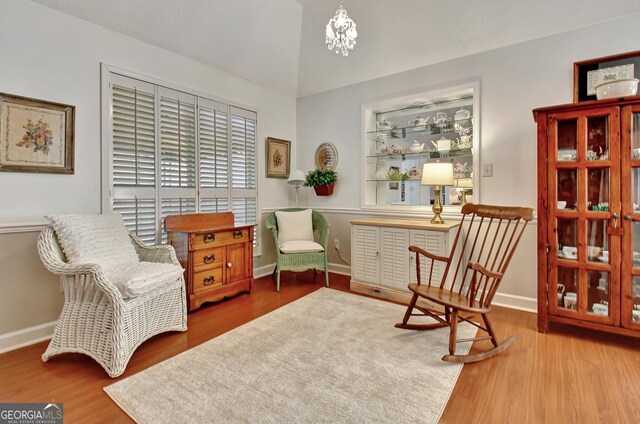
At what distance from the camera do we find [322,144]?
4363mm

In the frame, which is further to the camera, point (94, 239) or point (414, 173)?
point (414, 173)

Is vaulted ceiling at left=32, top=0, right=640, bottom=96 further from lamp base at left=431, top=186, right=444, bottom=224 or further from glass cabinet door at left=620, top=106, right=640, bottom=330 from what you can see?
lamp base at left=431, top=186, right=444, bottom=224

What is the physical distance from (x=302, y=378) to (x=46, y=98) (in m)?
2.74

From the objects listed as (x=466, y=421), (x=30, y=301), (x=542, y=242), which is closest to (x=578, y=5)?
(x=542, y=242)

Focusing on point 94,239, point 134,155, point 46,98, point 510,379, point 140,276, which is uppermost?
point 46,98

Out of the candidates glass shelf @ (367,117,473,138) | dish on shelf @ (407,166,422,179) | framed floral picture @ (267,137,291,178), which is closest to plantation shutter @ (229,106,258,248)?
framed floral picture @ (267,137,291,178)

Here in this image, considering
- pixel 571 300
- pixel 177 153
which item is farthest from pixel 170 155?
pixel 571 300

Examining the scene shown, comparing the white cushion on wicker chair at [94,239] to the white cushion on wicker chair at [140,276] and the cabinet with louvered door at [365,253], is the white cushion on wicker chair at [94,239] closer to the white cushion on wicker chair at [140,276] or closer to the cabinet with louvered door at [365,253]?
the white cushion on wicker chair at [140,276]

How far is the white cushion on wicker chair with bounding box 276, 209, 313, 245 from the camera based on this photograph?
12.5ft

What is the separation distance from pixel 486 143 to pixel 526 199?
0.66 metres

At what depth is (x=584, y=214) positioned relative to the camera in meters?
2.34

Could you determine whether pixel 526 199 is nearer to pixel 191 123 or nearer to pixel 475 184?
pixel 475 184

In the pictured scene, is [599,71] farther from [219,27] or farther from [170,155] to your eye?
[170,155]

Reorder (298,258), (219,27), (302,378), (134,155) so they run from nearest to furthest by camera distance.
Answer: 1. (302,378)
2. (134,155)
3. (219,27)
4. (298,258)
